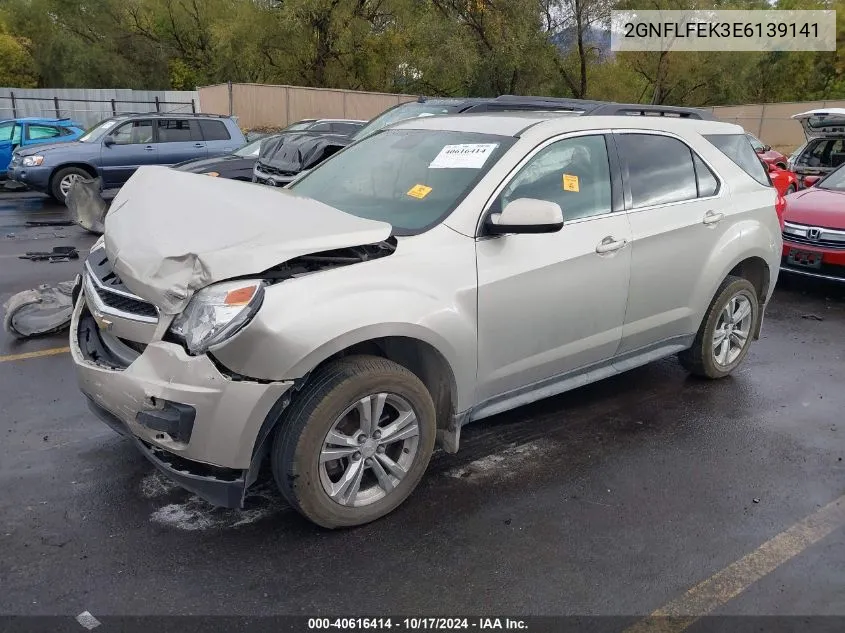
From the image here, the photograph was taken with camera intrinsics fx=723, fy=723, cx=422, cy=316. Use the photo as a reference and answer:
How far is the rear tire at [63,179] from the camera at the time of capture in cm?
1290

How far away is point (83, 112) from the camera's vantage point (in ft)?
88.7

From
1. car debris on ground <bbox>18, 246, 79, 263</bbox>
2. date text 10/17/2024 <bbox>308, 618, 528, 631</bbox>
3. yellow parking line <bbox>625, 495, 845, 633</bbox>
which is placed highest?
car debris on ground <bbox>18, 246, 79, 263</bbox>

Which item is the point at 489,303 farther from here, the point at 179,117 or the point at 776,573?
the point at 179,117

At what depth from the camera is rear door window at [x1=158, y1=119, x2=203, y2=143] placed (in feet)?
45.8

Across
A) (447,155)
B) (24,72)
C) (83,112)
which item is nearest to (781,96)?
(83,112)

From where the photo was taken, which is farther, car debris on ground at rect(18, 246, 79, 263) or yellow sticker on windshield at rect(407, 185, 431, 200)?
car debris on ground at rect(18, 246, 79, 263)

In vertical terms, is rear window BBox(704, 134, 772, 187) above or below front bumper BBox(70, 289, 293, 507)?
above

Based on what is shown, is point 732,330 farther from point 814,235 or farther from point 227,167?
point 227,167

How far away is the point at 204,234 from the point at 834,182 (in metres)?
8.46

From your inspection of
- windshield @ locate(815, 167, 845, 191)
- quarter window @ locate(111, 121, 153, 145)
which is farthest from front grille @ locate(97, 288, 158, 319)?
quarter window @ locate(111, 121, 153, 145)

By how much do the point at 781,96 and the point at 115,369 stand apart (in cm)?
4930

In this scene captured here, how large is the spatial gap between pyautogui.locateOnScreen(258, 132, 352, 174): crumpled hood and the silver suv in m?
4.18

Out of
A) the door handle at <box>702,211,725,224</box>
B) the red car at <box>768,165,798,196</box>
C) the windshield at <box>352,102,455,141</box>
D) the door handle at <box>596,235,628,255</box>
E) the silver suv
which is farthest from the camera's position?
the red car at <box>768,165,798,196</box>

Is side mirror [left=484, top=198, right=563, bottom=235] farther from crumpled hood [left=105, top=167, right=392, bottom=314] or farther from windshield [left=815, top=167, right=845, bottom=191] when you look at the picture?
windshield [left=815, top=167, right=845, bottom=191]
